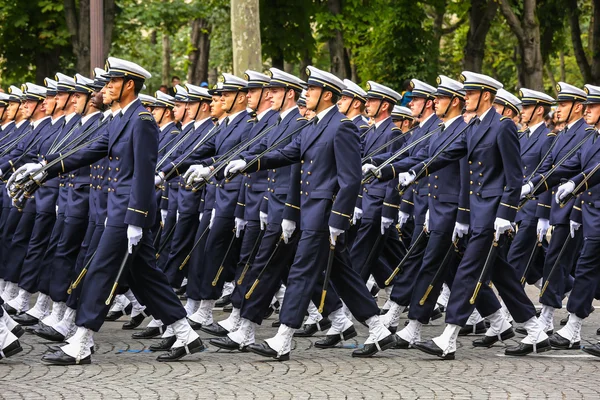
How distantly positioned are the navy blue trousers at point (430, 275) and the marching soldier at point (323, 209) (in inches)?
15.0

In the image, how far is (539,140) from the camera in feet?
41.0

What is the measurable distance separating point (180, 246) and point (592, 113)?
4.16m

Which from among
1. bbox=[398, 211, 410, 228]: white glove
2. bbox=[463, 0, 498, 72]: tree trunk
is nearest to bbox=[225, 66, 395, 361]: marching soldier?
bbox=[398, 211, 410, 228]: white glove

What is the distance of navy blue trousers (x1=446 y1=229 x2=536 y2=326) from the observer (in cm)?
996

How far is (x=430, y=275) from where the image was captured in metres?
10.3

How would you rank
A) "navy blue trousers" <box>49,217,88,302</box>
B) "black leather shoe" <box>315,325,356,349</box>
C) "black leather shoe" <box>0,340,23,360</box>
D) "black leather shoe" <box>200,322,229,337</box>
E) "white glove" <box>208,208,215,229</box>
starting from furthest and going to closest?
"white glove" <box>208,208,215,229</box>
"black leather shoe" <box>200,322,229,337</box>
"navy blue trousers" <box>49,217,88,302</box>
"black leather shoe" <box>315,325,356,349</box>
"black leather shoe" <box>0,340,23,360</box>

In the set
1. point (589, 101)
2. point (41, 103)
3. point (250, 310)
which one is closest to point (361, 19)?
point (41, 103)

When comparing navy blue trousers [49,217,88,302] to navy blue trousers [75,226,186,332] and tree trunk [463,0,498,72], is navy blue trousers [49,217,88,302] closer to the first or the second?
navy blue trousers [75,226,186,332]

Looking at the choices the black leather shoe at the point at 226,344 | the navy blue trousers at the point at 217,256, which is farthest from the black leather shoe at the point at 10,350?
the navy blue trousers at the point at 217,256

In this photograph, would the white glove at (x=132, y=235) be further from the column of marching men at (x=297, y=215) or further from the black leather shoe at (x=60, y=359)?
the black leather shoe at (x=60, y=359)

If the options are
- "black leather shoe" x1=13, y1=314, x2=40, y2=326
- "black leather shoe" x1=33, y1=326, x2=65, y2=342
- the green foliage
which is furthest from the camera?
the green foliage

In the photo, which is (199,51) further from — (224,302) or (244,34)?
(224,302)

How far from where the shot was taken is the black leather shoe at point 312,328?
37.8ft

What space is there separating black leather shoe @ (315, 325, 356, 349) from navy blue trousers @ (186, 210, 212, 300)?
4.88 feet
